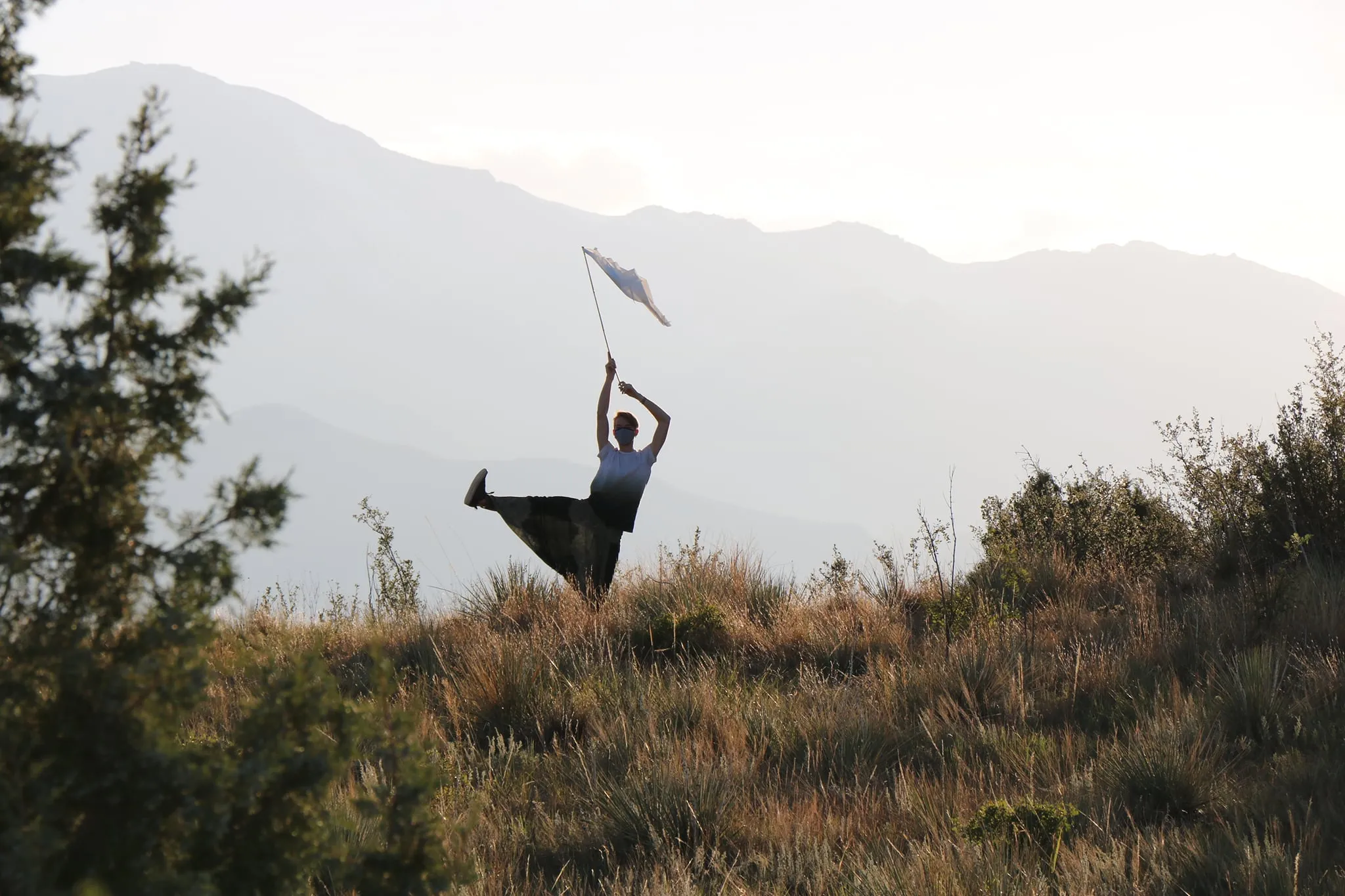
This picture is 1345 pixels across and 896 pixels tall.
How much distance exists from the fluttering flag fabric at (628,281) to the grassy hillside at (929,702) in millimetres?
2245

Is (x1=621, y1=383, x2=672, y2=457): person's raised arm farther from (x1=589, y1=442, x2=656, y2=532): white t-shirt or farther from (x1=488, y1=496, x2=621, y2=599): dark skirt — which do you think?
(x1=488, y1=496, x2=621, y2=599): dark skirt

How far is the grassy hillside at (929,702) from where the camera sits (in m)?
4.19

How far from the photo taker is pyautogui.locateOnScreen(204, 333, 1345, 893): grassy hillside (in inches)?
165

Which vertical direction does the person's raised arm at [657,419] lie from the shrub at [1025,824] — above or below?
above

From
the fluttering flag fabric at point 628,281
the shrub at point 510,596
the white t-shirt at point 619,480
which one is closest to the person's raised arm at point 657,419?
the white t-shirt at point 619,480

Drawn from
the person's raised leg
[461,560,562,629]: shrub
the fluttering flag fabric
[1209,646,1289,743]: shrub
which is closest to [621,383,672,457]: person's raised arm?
the fluttering flag fabric

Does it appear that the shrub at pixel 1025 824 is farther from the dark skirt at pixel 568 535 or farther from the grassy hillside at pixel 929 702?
the dark skirt at pixel 568 535

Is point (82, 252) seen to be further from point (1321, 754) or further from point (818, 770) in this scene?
point (1321, 754)

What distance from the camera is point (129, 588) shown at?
7.02ft

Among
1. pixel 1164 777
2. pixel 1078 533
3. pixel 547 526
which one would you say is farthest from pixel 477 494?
pixel 1164 777

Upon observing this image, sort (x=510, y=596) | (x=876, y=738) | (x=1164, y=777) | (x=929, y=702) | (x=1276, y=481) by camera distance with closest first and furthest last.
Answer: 1. (x=1164, y=777)
2. (x=876, y=738)
3. (x=929, y=702)
4. (x=1276, y=481)
5. (x=510, y=596)

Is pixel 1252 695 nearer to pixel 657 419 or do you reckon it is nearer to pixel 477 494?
pixel 657 419

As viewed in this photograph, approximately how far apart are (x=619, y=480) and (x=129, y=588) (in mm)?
6619

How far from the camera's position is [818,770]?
207 inches
